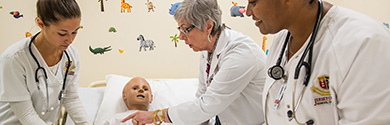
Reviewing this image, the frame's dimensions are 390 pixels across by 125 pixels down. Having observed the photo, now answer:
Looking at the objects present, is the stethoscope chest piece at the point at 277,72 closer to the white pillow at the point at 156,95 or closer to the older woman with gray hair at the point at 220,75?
the older woman with gray hair at the point at 220,75

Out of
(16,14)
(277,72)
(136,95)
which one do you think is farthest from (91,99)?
(277,72)

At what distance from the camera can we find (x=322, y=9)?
3.10ft

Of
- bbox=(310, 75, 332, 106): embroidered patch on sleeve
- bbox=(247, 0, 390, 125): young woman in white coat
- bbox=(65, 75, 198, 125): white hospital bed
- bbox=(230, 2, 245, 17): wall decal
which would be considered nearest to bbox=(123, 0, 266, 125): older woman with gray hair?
bbox=(247, 0, 390, 125): young woman in white coat

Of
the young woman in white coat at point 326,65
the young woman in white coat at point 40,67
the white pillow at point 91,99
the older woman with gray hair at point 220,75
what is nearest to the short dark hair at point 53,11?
the young woman in white coat at point 40,67

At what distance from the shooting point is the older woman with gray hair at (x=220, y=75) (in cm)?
149

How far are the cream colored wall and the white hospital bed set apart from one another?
257 mm

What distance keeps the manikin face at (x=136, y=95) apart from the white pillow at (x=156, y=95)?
0.08m

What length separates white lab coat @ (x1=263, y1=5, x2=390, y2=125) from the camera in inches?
29.6

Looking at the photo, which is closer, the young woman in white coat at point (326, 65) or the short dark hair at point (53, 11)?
the young woman in white coat at point (326, 65)

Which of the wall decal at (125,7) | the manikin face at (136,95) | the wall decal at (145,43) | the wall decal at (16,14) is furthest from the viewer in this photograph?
the wall decal at (145,43)

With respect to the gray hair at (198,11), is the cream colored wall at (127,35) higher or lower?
lower

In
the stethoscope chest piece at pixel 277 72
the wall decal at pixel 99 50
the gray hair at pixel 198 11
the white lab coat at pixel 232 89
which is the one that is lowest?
the wall decal at pixel 99 50

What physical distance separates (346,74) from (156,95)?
2.13 m

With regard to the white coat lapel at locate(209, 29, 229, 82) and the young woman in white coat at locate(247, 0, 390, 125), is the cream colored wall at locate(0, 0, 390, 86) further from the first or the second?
the young woman in white coat at locate(247, 0, 390, 125)
